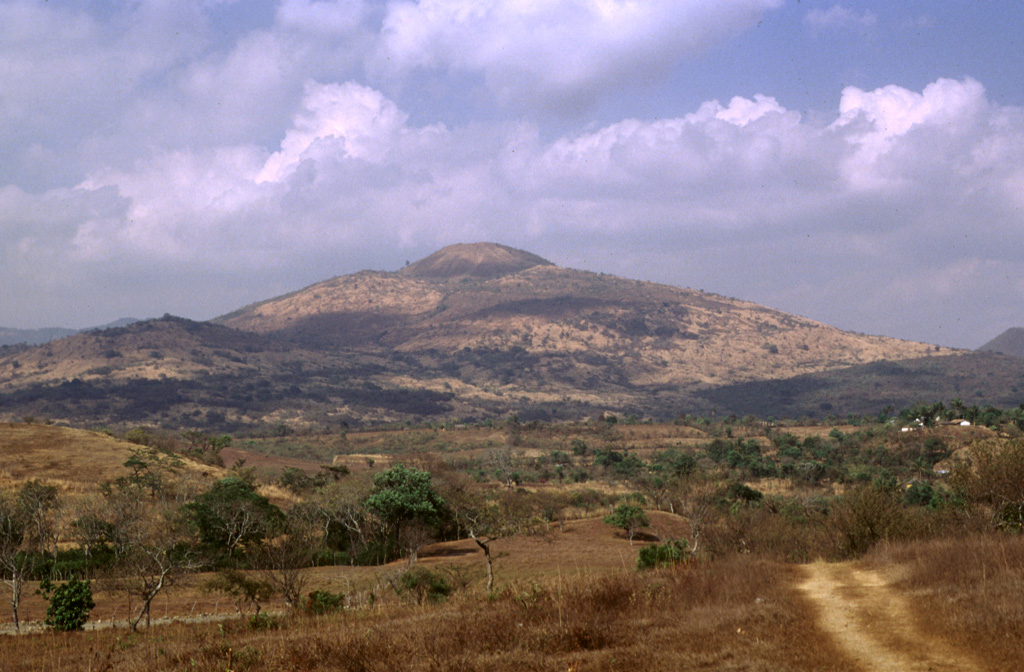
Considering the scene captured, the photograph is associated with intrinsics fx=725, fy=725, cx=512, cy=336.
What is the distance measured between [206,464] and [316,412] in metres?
88.2

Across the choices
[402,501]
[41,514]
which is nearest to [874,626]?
[402,501]

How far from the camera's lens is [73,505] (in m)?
43.1

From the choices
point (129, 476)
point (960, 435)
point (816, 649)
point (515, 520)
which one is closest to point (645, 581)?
point (816, 649)

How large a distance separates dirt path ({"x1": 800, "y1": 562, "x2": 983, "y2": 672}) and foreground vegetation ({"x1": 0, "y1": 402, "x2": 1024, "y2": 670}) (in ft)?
1.34

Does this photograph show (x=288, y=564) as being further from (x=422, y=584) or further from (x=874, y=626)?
(x=874, y=626)

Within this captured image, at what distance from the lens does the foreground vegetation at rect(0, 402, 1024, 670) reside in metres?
12.2

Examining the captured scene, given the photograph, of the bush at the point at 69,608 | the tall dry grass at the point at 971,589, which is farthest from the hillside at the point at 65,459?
the tall dry grass at the point at 971,589

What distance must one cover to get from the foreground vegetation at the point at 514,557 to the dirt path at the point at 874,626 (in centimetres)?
41

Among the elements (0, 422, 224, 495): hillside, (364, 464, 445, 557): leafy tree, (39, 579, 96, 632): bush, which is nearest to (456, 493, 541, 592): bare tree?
(364, 464, 445, 557): leafy tree

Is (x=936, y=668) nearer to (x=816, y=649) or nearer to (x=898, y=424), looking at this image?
(x=816, y=649)

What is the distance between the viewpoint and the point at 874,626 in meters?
13.1

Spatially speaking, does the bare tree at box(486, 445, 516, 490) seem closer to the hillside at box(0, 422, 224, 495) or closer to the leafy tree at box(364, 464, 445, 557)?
the leafy tree at box(364, 464, 445, 557)

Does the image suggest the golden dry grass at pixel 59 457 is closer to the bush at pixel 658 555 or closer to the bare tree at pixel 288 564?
the bare tree at pixel 288 564

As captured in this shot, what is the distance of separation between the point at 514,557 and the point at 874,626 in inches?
893
